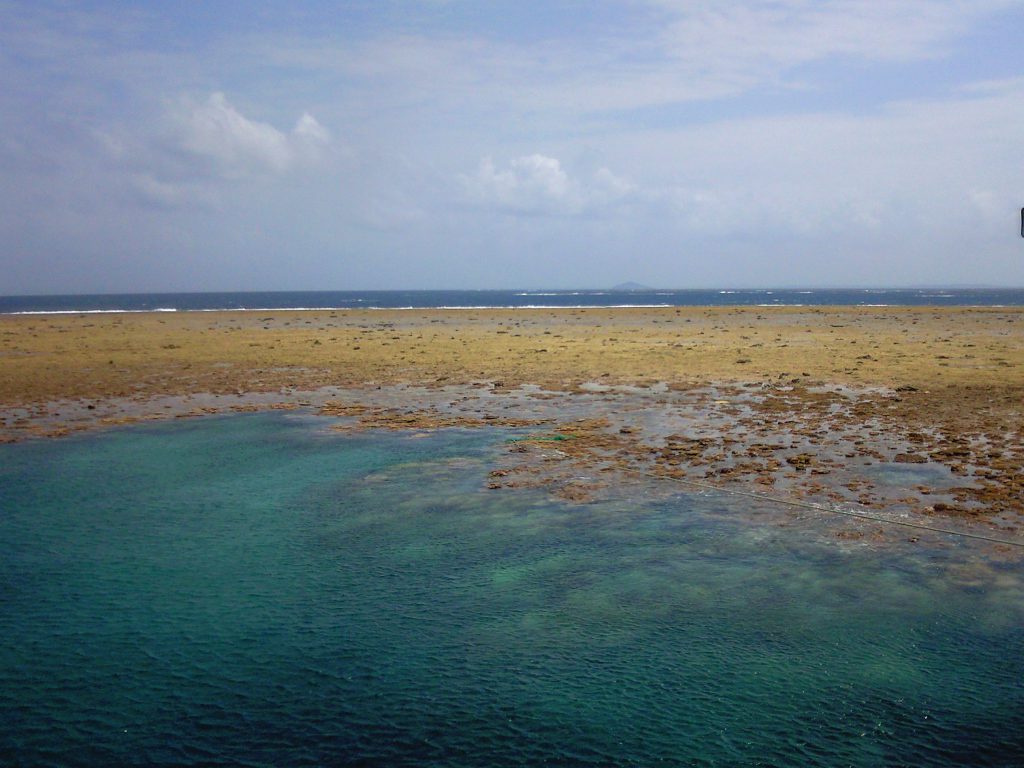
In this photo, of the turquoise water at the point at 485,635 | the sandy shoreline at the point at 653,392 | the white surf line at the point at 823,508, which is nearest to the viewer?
the turquoise water at the point at 485,635

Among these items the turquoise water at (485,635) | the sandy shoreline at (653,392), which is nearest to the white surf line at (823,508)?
the sandy shoreline at (653,392)

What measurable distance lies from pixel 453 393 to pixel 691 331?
25846 mm

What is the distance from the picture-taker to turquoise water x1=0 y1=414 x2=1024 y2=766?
257 inches

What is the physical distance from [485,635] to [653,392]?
1572 cm

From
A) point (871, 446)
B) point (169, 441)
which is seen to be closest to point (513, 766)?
point (871, 446)

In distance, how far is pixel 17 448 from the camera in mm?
16953

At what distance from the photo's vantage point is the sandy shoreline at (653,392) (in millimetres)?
14523

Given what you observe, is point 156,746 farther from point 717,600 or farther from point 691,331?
point 691,331

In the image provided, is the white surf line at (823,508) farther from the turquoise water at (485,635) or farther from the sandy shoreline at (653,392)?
the turquoise water at (485,635)

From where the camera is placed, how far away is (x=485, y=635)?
27.4 feet

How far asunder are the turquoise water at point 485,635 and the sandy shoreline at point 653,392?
2582mm

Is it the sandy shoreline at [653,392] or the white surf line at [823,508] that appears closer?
the white surf line at [823,508]

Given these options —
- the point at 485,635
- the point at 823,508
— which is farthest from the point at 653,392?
the point at 485,635

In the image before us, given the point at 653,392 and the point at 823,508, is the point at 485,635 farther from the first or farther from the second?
the point at 653,392
